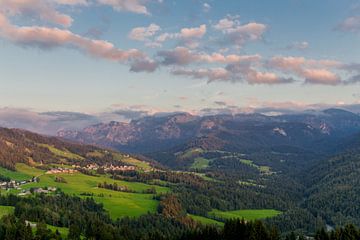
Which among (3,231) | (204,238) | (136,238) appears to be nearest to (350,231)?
(204,238)

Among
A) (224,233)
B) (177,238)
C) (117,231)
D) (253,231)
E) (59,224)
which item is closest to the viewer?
(253,231)

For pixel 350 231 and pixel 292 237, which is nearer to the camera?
pixel 350 231

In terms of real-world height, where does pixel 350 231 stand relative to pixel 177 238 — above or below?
above

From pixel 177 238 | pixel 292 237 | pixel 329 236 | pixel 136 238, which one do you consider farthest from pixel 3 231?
pixel 329 236

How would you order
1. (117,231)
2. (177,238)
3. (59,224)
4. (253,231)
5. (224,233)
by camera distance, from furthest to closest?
(59,224)
(117,231)
(177,238)
(224,233)
(253,231)

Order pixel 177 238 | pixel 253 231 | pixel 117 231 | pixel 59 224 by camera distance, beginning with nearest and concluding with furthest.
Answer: pixel 253 231 → pixel 177 238 → pixel 117 231 → pixel 59 224

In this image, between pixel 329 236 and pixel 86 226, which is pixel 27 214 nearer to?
pixel 86 226

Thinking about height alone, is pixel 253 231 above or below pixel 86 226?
above

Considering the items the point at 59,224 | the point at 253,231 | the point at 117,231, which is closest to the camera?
the point at 253,231

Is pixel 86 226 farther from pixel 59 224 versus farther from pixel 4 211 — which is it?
pixel 4 211
